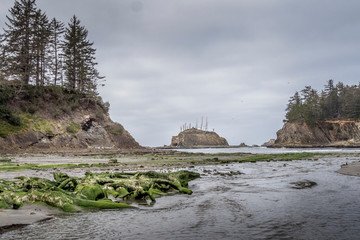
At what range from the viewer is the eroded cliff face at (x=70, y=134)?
3238 centimetres

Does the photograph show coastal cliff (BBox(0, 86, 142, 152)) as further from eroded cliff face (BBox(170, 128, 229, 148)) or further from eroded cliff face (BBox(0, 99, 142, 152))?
eroded cliff face (BBox(170, 128, 229, 148))

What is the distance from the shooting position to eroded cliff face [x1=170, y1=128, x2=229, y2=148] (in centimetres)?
16550

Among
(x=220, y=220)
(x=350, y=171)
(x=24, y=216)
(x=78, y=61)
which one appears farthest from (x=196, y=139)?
(x=24, y=216)

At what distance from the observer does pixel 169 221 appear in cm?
473

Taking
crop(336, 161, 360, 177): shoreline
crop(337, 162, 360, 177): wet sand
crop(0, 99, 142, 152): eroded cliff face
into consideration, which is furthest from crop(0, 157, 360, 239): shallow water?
crop(0, 99, 142, 152): eroded cliff face

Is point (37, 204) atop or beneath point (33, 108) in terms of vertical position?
beneath

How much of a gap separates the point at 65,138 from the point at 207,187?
33097mm

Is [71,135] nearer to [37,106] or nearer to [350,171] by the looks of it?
[37,106]

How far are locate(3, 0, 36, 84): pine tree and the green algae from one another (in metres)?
37.9

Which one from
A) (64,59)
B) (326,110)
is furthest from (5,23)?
(326,110)

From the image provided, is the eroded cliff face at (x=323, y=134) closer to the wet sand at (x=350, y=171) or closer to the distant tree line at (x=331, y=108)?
the distant tree line at (x=331, y=108)

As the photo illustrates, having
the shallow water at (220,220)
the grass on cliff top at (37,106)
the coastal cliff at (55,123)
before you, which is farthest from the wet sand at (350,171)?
the grass on cliff top at (37,106)

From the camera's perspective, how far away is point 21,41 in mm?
44375

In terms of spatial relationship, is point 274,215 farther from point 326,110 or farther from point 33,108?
point 326,110
